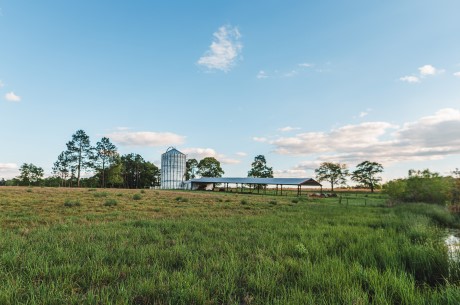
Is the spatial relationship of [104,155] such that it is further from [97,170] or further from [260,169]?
[260,169]

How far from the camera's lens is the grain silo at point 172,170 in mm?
80062

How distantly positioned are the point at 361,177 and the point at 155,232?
8759 centimetres

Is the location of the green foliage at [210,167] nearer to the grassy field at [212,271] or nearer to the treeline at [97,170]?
the treeline at [97,170]

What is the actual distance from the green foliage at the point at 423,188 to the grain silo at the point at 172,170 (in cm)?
5940

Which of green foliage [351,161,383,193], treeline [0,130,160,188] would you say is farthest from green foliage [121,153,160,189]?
green foliage [351,161,383,193]

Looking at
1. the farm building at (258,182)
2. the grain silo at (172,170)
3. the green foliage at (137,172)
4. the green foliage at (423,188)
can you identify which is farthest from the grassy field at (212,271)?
the green foliage at (137,172)

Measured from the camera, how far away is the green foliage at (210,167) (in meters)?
96.9

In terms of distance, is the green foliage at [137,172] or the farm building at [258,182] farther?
the green foliage at [137,172]

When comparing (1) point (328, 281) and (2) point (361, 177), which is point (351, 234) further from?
(2) point (361, 177)

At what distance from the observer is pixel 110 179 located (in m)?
77.4

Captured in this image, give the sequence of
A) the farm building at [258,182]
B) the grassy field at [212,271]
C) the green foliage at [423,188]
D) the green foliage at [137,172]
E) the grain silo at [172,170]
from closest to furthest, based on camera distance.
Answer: the grassy field at [212,271] < the green foliage at [423,188] < the farm building at [258,182] < the grain silo at [172,170] < the green foliage at [137,172]

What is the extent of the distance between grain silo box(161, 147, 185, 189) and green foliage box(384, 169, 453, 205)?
59.4 meters

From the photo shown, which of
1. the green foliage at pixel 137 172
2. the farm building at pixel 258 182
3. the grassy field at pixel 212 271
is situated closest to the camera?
the grassy field at pixel 212 271

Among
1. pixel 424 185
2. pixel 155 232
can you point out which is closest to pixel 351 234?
pixel 155 232
